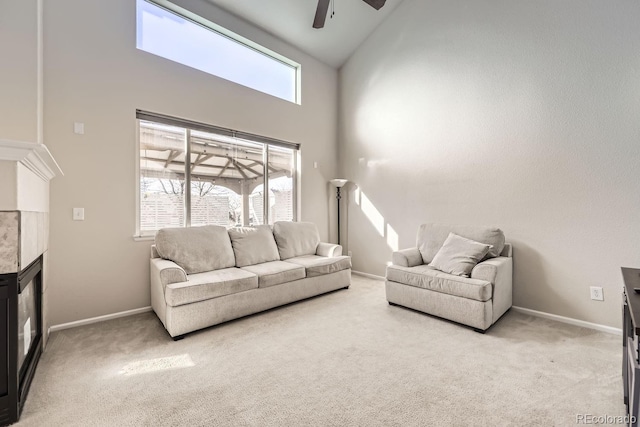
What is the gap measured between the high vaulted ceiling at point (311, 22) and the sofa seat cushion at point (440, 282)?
3.47 meters

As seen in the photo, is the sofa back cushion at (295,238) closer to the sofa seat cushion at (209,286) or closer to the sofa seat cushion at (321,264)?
the sofa seat cushion at (321,264)

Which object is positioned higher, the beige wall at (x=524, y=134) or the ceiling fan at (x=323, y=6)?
the ceiling fan at (x=323, y=6)

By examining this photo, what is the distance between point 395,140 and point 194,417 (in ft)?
12.7

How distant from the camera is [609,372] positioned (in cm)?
194

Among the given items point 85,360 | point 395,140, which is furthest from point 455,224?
point 85,360

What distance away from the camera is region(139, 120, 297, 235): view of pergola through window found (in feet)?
10.6

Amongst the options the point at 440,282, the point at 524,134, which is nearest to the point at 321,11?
the point at 524,134

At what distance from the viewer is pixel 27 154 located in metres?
1.50

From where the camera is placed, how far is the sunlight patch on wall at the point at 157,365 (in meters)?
1.97

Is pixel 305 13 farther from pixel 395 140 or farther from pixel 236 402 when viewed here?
pixel 236 402

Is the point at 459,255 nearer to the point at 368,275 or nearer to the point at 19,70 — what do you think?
the point at 368,275

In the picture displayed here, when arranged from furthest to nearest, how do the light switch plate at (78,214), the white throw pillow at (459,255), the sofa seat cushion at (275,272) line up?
1. the sofa seat cushion at (275,272)
2. the white throw pillow at (459,255)
3. the light switch plate at (78,214)

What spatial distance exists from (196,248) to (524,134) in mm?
3653

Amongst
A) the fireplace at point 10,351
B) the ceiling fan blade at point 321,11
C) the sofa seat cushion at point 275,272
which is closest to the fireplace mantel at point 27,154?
the fireplace at point 10,351
